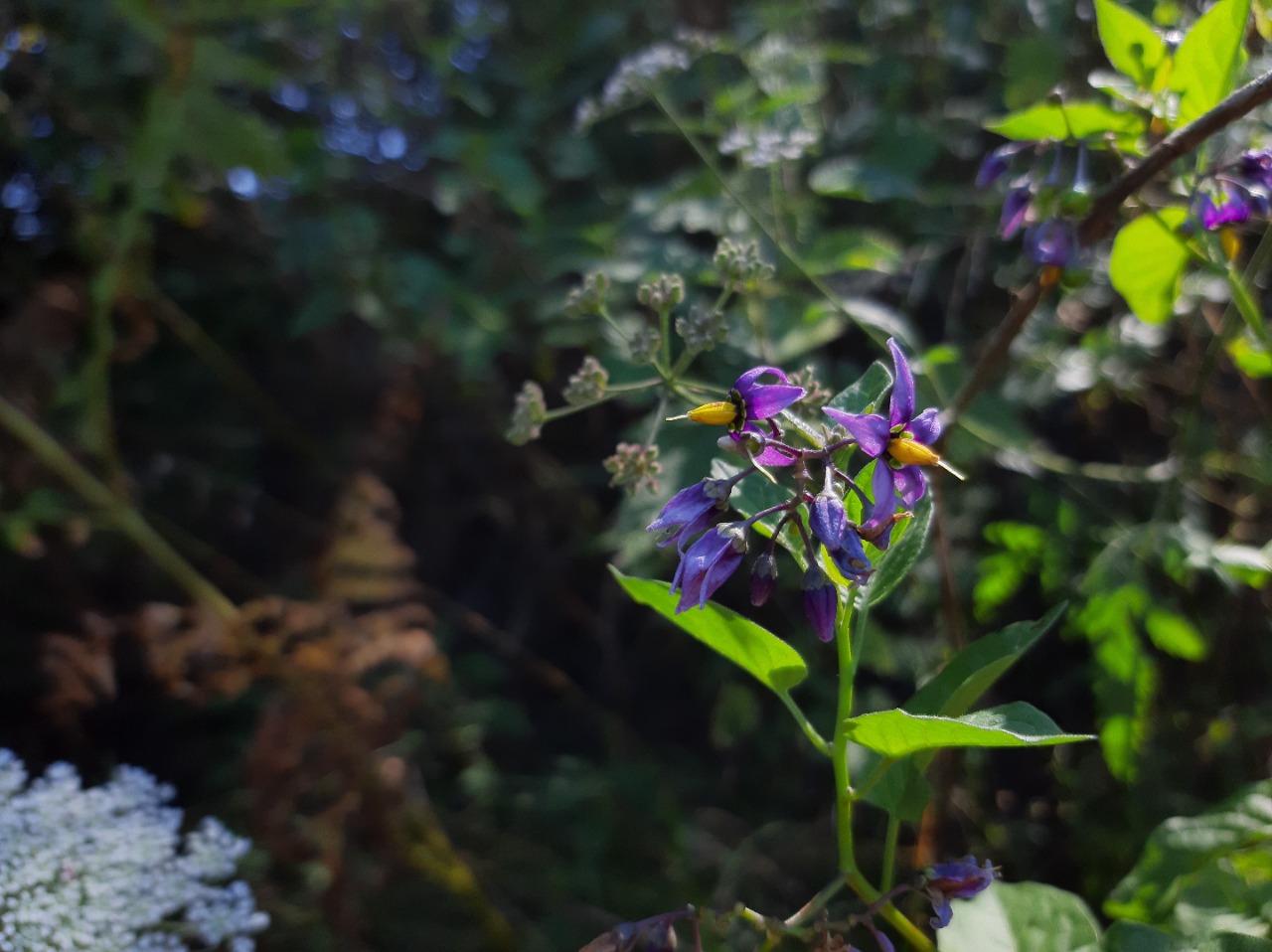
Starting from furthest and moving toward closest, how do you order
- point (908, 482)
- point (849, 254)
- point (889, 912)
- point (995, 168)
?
point (849, 254)
point (995, 168)
point (889, 912)
point (908, 482)

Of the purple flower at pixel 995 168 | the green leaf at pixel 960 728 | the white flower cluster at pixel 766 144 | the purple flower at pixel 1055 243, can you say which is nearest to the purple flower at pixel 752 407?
the green leaf at pixel 960 728

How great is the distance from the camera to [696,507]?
0.87 meters

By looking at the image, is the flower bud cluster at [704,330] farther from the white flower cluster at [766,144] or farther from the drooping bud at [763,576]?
the white flower cluster at [766,144]

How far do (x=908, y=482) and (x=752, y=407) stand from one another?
154 mm

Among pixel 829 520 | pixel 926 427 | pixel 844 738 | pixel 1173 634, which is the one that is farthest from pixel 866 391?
pixel 1173 634

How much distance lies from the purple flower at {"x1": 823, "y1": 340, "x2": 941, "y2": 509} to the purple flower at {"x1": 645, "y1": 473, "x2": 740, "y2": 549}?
4.5 inches

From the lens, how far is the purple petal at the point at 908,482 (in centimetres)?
87

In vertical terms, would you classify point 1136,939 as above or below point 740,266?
below

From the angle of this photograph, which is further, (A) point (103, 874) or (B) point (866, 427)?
(A) point (103, 874)

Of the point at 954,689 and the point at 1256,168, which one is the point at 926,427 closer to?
the point at 954,689

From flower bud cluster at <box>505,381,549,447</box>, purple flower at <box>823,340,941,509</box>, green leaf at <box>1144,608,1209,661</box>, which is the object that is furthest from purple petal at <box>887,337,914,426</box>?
green leaf at <box>1144,608,1209,661</box>

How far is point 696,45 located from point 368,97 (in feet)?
3.87

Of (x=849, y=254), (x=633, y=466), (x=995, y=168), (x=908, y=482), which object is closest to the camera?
(x=908, y=482)

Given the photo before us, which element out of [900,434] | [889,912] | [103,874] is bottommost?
[889,912]
